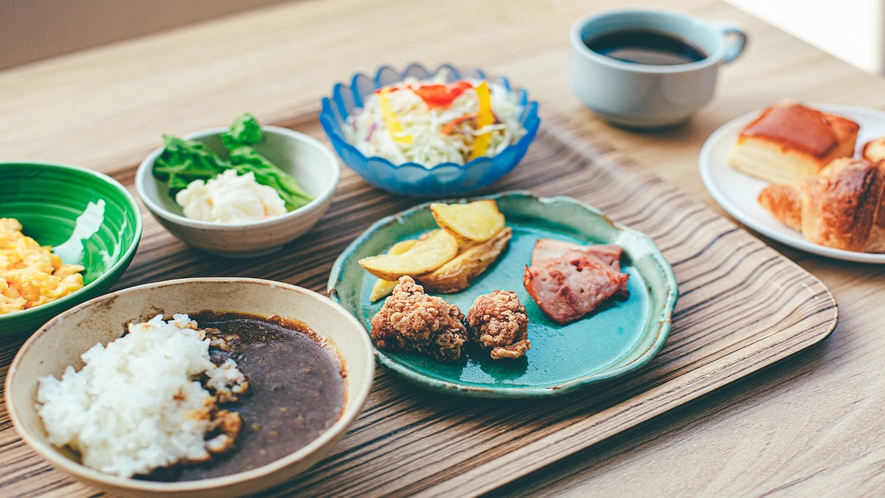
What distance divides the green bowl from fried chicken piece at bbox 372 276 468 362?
747 mm

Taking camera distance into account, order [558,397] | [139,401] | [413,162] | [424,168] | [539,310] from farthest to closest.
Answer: [413,162], [424,168], [539,310], [558,397], [139,401]

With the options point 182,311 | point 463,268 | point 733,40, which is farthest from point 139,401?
point 733,40

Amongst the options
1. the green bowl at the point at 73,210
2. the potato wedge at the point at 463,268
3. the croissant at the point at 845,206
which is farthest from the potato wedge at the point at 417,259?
the croissant at the point at 845,206

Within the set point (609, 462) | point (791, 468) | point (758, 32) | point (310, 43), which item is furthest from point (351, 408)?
point (758, 32)

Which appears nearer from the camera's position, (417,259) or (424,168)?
(417,259)

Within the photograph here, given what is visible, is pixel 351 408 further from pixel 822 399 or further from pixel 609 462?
pixel 822 399

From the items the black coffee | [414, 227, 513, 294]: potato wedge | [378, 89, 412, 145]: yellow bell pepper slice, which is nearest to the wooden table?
the black coffee

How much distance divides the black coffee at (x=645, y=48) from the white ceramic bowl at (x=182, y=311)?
1.73 metres

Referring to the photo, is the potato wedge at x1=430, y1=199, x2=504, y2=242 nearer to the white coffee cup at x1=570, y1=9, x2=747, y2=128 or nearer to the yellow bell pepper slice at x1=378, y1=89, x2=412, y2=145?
the yellow bell pepper slice at x1=378, y1=89, x2=412, y2=145

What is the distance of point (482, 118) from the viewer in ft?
7.79

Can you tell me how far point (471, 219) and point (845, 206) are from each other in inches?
43.5

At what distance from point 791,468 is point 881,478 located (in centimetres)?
18

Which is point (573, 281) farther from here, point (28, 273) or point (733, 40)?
point (733, 40)

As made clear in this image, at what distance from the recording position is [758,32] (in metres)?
3.43
